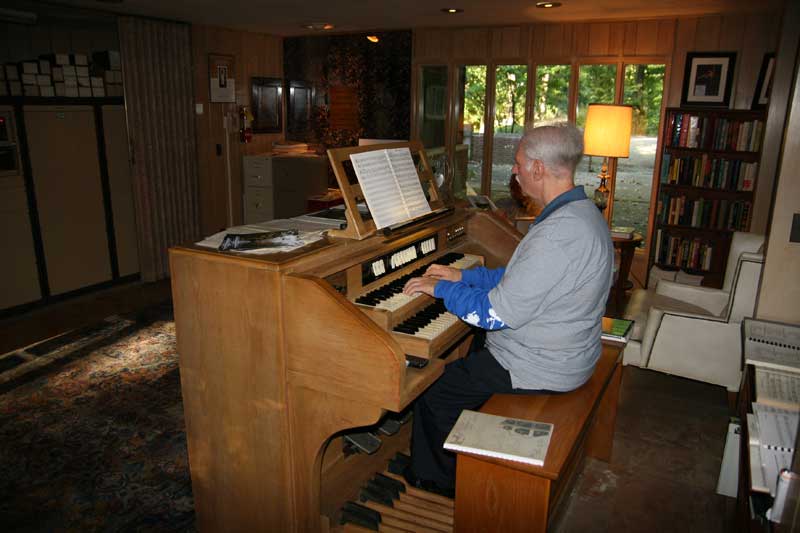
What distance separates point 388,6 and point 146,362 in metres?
3.26

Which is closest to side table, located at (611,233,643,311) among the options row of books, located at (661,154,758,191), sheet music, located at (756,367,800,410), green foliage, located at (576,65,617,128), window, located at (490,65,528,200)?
row of books, located at (661,154,758,191)

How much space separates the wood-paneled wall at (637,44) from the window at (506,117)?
0.15 metres

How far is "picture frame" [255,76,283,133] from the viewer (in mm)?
6641

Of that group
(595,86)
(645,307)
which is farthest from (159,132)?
(645,307)

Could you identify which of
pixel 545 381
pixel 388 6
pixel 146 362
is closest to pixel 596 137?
pixel 388 6

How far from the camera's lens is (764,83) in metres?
→ 4.86

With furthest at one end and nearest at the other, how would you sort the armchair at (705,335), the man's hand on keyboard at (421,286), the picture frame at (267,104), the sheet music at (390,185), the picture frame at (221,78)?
1. the picture frame at (267,104)
2. the picture frame at (221,78)
3. the armchair at (705,335)
4. the sheet music at (390,185)
5. the man's hand on keyboard at (421,286)

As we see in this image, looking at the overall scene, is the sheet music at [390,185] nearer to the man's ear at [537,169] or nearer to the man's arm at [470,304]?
the man's arm at [470,304]

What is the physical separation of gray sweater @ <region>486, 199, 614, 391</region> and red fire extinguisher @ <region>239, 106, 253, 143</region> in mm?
5108

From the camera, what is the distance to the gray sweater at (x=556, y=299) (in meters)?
1.80

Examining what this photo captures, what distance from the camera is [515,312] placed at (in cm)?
182

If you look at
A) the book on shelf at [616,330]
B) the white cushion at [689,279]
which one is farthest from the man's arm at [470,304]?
the white cushion at [689,279]

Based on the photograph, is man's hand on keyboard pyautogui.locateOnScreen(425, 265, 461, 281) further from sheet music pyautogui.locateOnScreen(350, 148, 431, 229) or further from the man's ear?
the man's ear

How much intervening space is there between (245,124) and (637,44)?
13.2 feet
